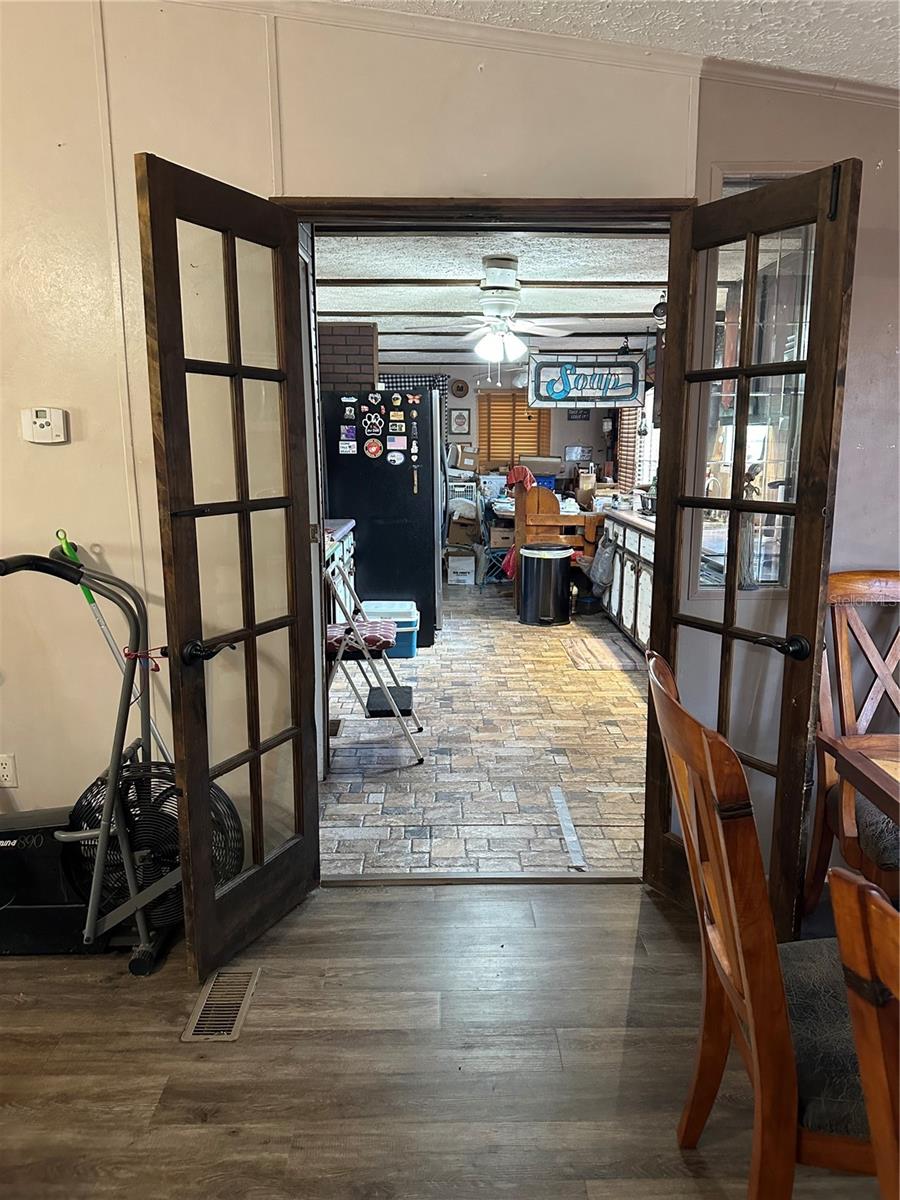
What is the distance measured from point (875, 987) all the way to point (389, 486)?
4.98 meters

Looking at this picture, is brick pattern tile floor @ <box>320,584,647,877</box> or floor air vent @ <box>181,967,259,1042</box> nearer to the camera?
floor air vent @ <box>181,967,259,1042</box>

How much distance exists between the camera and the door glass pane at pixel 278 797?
2.37 meters

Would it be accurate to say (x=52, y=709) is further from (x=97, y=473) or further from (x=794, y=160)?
(x=794, y=160)

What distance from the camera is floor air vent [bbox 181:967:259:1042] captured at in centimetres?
197

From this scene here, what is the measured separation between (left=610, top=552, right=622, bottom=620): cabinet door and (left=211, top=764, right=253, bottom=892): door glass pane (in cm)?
419

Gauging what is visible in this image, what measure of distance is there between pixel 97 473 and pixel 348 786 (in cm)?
176

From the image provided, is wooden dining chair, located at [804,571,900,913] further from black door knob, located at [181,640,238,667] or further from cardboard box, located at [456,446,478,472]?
cardboard box, located at [456,446,478,472]

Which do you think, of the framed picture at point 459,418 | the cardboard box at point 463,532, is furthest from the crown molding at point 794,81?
the framed picture at point 459,418

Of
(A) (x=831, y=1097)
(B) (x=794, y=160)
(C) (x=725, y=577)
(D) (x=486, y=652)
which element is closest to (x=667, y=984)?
(A) (x=831, y=1097)

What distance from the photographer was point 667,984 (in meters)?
2.15

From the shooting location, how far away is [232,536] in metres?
2.17

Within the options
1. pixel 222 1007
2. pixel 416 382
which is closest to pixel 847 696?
pixel 222 1007

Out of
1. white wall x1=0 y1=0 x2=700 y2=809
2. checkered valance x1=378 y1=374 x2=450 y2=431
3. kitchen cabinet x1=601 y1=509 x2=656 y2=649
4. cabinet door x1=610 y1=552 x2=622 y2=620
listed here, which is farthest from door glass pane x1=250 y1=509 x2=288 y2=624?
checkered valance x1=378 y1=374 x2=450 y2=431

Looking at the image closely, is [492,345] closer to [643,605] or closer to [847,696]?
[643,605]
